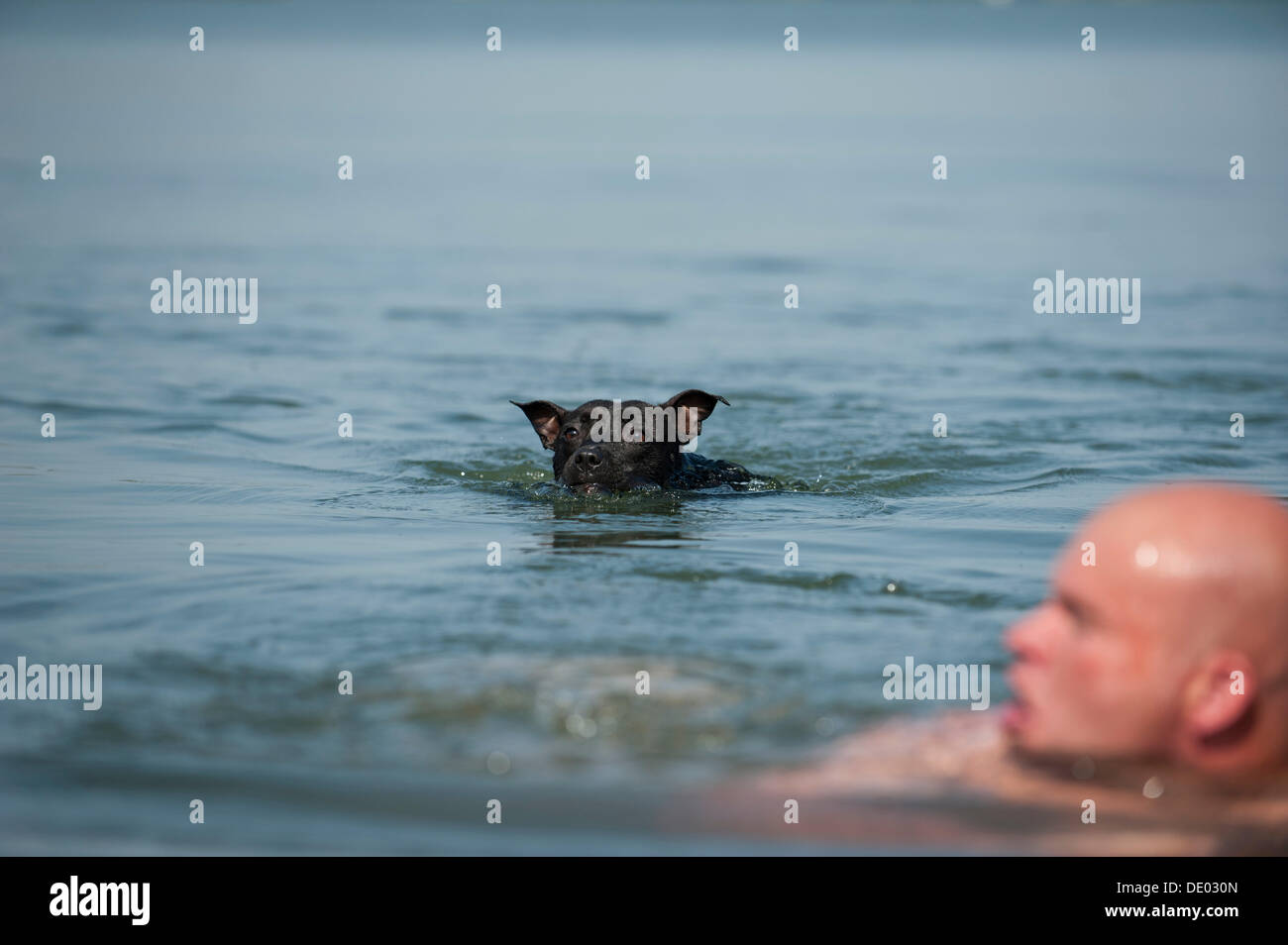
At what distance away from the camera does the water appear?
571cm

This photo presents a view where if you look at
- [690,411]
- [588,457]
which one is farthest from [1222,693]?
[690,411]

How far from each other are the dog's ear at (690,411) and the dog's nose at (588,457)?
2.38ft

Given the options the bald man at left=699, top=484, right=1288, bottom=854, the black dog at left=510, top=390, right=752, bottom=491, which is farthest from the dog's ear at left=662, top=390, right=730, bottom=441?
the bald man at left=699, top=484, right=1288, bottom=854

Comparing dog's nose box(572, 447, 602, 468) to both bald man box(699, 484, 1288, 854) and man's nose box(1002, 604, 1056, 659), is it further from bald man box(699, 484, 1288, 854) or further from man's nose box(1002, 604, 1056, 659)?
man's nose box(1002, 604, 1056, 659)

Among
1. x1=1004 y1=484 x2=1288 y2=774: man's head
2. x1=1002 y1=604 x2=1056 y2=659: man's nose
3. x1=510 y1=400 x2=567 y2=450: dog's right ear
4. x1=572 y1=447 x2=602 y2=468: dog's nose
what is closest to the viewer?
x1=1004 y1=484 x2=1288 y2=774: man's head

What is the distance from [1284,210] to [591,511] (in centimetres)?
2270

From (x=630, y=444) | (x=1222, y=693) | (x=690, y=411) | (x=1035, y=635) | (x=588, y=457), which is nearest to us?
(x=1222, y=693)

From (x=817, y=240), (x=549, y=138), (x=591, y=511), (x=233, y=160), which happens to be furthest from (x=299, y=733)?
(x=549, y=138)

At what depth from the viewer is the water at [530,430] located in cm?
571

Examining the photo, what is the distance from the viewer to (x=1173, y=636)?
4.38 meters

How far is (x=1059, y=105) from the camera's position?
51062 mm

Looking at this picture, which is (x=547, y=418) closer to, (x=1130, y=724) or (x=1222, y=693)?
(x=1130, y=724)

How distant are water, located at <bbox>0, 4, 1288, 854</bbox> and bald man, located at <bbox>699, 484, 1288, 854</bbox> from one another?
1.71 feet

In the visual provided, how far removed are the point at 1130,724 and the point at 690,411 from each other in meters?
7.10
